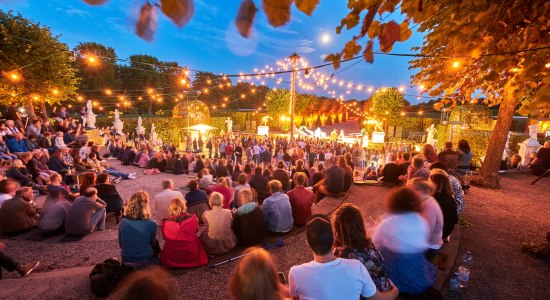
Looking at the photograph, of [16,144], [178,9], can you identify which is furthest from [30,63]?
[178,9]

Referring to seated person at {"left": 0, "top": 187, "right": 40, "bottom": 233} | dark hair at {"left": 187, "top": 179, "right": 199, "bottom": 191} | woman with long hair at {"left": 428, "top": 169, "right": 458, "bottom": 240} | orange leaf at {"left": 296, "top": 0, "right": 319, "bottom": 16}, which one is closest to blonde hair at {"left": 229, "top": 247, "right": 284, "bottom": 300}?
orange leaf at {"left": 296, "top": 0, "right": 319, "bottom": 16}

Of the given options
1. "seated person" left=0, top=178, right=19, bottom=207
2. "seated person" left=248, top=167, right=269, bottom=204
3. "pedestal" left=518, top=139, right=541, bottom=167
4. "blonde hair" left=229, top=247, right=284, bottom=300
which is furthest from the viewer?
"pedestal" left=518, top=139, right=541, bottom=167

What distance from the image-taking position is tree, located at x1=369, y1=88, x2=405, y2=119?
1298 inches

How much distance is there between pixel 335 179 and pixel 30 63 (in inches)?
754

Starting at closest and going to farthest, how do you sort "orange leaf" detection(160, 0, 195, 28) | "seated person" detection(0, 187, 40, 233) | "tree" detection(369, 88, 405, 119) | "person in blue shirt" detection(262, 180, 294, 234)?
"orange leaf" detection(160, 0, 195, 28)
"person in blue shirt" detection(262, 180, 294, 234)
"seated person" detection(0, 187, 40, 233)
"tree" detection(369, 88, 405, 119)

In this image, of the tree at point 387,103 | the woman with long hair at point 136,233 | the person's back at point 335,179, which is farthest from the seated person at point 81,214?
the tree at point 387,103

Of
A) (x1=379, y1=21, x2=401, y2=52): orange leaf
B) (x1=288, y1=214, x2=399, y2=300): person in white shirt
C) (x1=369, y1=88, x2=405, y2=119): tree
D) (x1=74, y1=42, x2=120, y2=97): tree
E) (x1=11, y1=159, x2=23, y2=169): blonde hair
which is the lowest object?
(x1=11, y1=159, x2=23, y2=169): blonde hair

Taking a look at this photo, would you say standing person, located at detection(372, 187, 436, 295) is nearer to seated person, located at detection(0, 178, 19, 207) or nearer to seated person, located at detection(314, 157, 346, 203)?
seated person, located at detection(314, 157, 346, 203)

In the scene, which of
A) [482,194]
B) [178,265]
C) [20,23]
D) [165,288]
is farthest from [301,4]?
[20,23]

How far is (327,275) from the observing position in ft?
6.16

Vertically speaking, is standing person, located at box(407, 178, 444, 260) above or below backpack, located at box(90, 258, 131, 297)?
above

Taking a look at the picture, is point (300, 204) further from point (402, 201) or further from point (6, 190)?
point (6, 190)

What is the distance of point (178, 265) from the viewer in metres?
3.83

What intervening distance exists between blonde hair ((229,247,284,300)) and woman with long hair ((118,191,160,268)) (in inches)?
101
